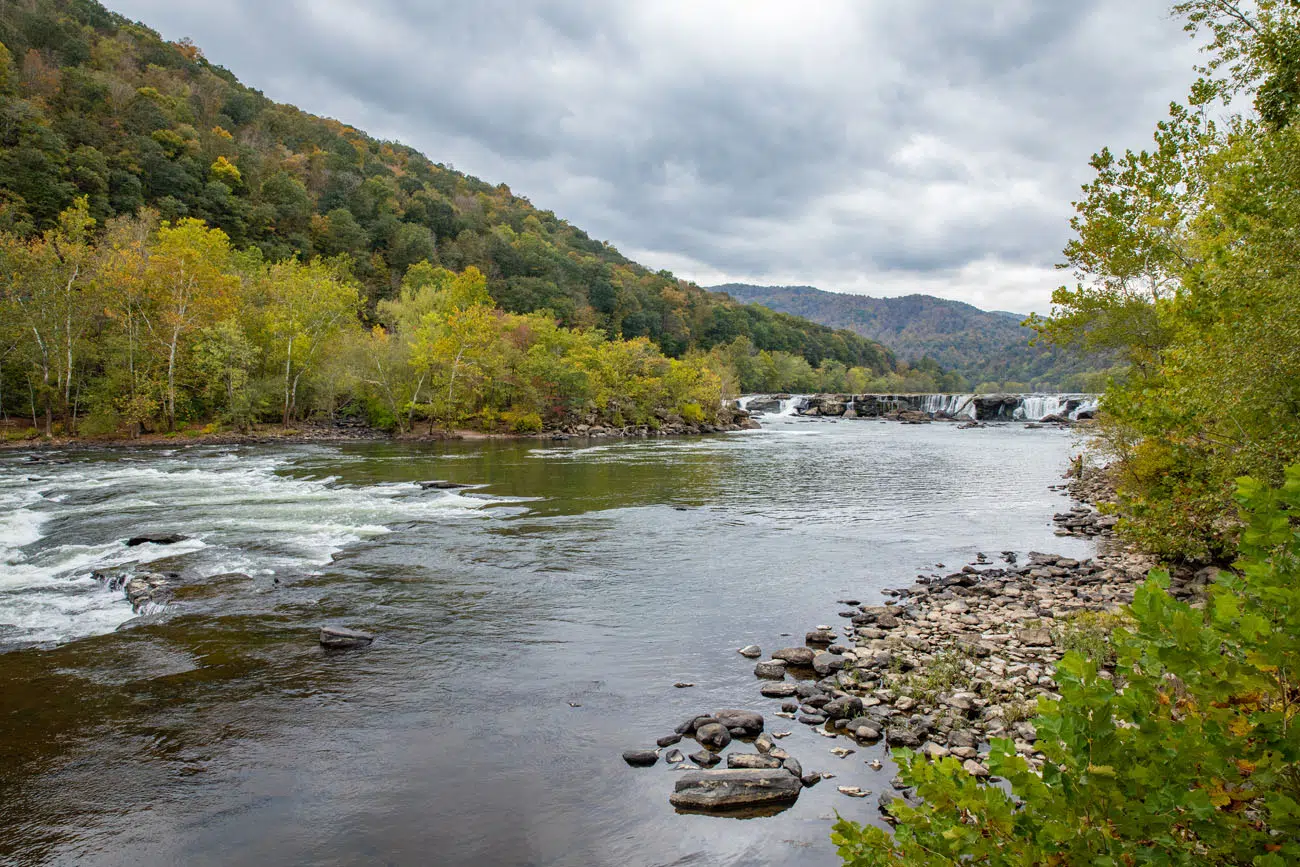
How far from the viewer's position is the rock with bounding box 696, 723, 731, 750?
7.88 m

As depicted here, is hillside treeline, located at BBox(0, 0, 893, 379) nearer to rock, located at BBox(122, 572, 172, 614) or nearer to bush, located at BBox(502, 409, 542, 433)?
bush, located at BBox(502, 409, 542, 433)

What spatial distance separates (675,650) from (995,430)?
72.5 m

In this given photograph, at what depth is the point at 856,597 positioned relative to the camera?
45.3 ft

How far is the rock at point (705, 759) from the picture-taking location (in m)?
7.52

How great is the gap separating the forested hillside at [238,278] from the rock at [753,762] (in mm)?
49248

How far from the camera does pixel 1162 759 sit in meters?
2.87

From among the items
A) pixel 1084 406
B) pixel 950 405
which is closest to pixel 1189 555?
pixel 1084 406

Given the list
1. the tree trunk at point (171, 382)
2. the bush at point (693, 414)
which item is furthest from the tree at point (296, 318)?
the bush at point (693, 414)

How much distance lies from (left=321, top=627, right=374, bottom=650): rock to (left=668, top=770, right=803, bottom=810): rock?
6.54 m

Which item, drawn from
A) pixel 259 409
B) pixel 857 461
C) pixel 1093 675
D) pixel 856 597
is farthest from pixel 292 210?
pixel 1093 675

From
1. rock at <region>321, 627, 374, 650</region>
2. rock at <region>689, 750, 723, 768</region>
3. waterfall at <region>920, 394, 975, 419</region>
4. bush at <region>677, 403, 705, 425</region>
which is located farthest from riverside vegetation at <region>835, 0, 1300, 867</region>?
waterfall at <region>920, 394, 975, 419</region>

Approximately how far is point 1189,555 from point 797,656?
30.3 feet

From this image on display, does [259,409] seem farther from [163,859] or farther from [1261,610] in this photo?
[1261,610]

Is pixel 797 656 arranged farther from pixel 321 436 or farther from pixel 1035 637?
pixel 321 436
